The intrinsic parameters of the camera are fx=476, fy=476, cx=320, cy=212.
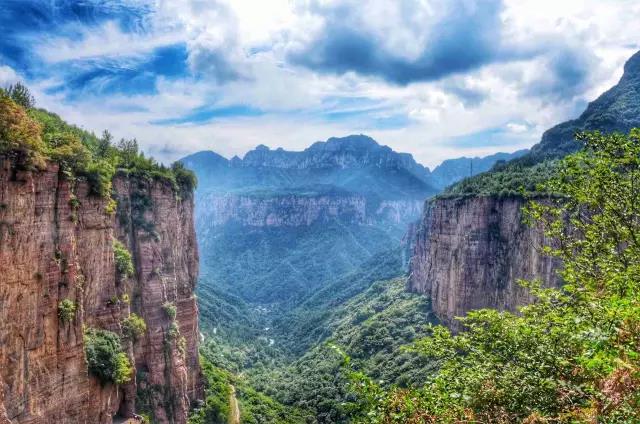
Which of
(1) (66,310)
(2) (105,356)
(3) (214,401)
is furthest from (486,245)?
(1) (66,310)

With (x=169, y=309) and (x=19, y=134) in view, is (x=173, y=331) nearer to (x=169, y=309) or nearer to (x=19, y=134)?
(x=169, y=309)

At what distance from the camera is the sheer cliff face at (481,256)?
186 feet

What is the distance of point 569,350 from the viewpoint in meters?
12.4

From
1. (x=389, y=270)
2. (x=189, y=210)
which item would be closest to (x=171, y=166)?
(x=189, y=210)

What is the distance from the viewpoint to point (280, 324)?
137 meters

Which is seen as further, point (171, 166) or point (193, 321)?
point (171, 166)

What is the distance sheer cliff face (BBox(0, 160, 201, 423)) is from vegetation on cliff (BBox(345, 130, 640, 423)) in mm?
20092

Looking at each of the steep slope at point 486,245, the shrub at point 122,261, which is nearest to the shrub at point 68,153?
the shrub at point 122,261

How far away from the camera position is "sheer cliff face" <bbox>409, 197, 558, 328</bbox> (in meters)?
56.6

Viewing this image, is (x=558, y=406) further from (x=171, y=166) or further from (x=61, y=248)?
(x=171, y=166)

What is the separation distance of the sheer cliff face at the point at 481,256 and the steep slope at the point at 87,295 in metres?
38.2

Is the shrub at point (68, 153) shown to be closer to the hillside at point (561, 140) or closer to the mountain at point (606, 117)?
the hillside at point (561, 140)

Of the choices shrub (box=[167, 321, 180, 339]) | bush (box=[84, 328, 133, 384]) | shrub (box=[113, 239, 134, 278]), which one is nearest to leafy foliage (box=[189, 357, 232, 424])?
shrub (box=[167, 321, 180, 339])

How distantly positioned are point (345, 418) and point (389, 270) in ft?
304
